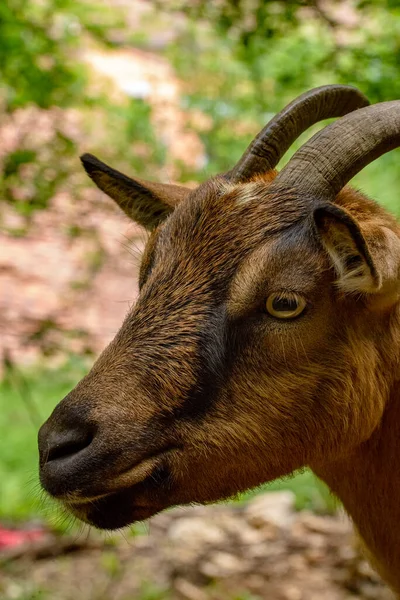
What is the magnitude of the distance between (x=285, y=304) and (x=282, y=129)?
93 centimetres

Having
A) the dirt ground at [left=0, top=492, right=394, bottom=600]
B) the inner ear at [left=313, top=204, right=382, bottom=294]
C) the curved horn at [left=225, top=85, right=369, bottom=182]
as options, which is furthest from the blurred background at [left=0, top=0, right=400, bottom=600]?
the inner ear at [left=313, top=204, right=382, bottom=294]

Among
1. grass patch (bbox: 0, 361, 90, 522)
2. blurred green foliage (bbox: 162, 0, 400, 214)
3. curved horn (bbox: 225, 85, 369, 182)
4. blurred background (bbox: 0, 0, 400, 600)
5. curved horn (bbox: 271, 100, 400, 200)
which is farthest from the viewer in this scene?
grass patch (bbox: 0, 361, 90, 522)

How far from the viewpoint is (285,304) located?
9.07ft

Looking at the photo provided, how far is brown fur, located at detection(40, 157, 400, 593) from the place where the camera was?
262 cm

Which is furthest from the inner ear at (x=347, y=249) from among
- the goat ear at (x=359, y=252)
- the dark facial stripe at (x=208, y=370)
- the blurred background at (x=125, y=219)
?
the blurred background at (x=125, y=219)

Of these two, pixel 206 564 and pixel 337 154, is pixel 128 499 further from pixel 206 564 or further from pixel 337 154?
pixel 206 564

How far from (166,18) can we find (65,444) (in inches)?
298

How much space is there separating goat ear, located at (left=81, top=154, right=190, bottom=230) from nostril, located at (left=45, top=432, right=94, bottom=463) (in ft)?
4.23

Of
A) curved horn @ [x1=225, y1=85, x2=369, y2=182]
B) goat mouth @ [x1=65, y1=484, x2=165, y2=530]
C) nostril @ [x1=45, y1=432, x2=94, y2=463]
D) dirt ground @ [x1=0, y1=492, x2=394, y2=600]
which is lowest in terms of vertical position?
dirt ground @ [x1=0, y1=492, x2=394, y2=600]

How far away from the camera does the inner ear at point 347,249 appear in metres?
2.46

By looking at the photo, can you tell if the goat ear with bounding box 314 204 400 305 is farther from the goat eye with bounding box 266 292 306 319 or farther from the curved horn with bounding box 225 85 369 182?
the curved horn with bounding box 225 85 369 182

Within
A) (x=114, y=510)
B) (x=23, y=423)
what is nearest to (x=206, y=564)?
(x=114, y=510)

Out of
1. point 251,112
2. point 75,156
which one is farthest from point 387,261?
point 251,112

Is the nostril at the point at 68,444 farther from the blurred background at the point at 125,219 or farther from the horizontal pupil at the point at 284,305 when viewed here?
the blurred background at the point at 125,219
